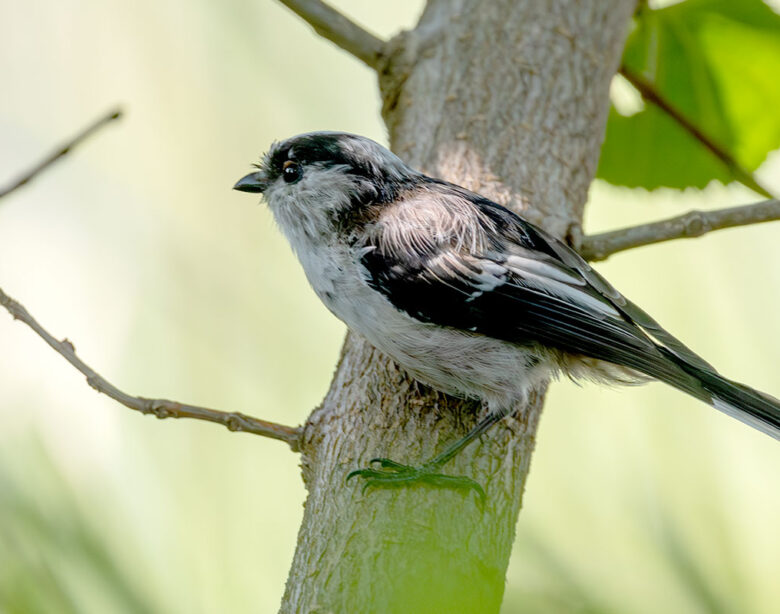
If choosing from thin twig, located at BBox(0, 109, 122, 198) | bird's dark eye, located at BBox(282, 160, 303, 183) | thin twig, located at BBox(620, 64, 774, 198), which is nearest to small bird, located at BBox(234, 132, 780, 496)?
bird's dark eye, located at BBox(282, 160, 303, 183)

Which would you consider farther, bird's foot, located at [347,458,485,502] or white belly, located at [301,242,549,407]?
white belly, located at [301,242,549,407]

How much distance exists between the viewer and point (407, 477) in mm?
1460

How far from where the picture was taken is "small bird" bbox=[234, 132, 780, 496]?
1631 mm

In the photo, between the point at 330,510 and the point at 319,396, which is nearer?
the point at 330,510

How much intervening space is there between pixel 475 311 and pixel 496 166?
530 mm

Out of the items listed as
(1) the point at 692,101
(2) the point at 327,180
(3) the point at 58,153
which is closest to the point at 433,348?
(2) the point at 327,180

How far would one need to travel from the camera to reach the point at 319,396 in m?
2.87

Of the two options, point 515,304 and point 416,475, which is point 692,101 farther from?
point 416,475

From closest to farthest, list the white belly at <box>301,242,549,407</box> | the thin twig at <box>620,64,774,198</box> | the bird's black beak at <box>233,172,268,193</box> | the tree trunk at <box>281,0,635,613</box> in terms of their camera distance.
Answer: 1. the tree trunk at <box>281,0,635,613</box>
2. the white belly at <box>301,242,549,407</box>
3. the bird's black beak at <box>233,172,268,193</box>
4. the thin twig at <box>620,64,774,198</box>

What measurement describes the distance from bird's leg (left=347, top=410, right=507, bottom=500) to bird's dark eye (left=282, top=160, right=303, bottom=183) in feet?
2.44

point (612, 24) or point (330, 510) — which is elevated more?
point (612, 24)

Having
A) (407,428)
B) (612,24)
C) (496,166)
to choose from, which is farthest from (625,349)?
(612,24)

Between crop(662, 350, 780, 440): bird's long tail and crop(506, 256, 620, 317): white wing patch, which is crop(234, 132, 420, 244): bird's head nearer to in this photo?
crop(506, 256, 620, 317): white wing patch

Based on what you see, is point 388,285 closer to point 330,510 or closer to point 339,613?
point 330,510
